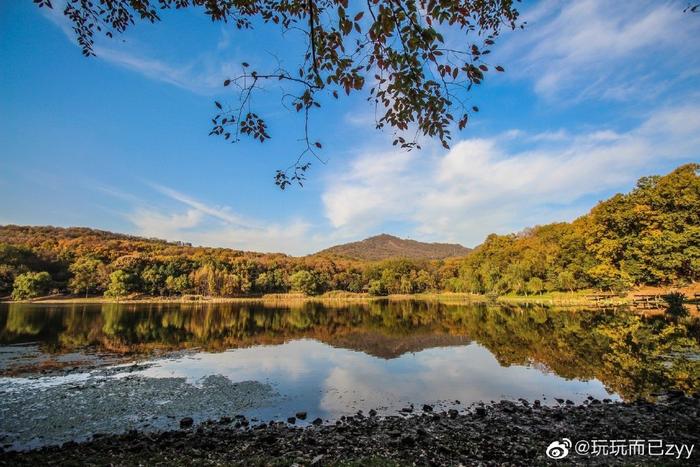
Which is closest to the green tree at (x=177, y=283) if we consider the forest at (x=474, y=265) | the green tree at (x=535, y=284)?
the forest at (x=474, y=265)

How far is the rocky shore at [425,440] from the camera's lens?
25.0ft

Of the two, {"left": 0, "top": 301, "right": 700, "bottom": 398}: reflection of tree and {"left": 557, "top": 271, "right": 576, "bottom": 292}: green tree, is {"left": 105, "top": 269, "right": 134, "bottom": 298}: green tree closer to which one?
{"left": 0, "top": 301, "right": 700, "bottom": 398}: reflection of tree

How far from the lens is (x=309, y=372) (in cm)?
1909

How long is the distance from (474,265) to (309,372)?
89800 mm

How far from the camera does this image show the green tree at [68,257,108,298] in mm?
98875

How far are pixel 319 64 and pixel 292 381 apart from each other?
15.4m

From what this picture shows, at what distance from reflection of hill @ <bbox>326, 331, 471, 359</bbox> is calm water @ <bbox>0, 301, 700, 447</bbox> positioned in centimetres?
15

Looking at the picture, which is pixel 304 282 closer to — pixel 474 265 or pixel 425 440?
pixel 474 265

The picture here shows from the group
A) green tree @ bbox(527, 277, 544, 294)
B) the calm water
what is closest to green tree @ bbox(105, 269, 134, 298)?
the calm water

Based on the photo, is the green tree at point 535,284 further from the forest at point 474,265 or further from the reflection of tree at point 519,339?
the reflection of tree at point 519,339

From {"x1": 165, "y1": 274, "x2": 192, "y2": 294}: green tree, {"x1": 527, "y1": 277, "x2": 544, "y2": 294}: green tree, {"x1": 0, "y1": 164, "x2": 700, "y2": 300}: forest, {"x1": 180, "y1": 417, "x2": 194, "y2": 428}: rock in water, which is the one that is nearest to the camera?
{"x1": 180, "y1": 417, "x2": 194, "y2": 428}: rock in water

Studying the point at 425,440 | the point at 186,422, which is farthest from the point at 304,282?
the point at 425,440

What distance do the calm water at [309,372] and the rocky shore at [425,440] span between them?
57.3 inches

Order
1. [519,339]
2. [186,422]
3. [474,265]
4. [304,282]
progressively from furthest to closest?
[304,282] → [474,265] → [519,339] → [186,422]
